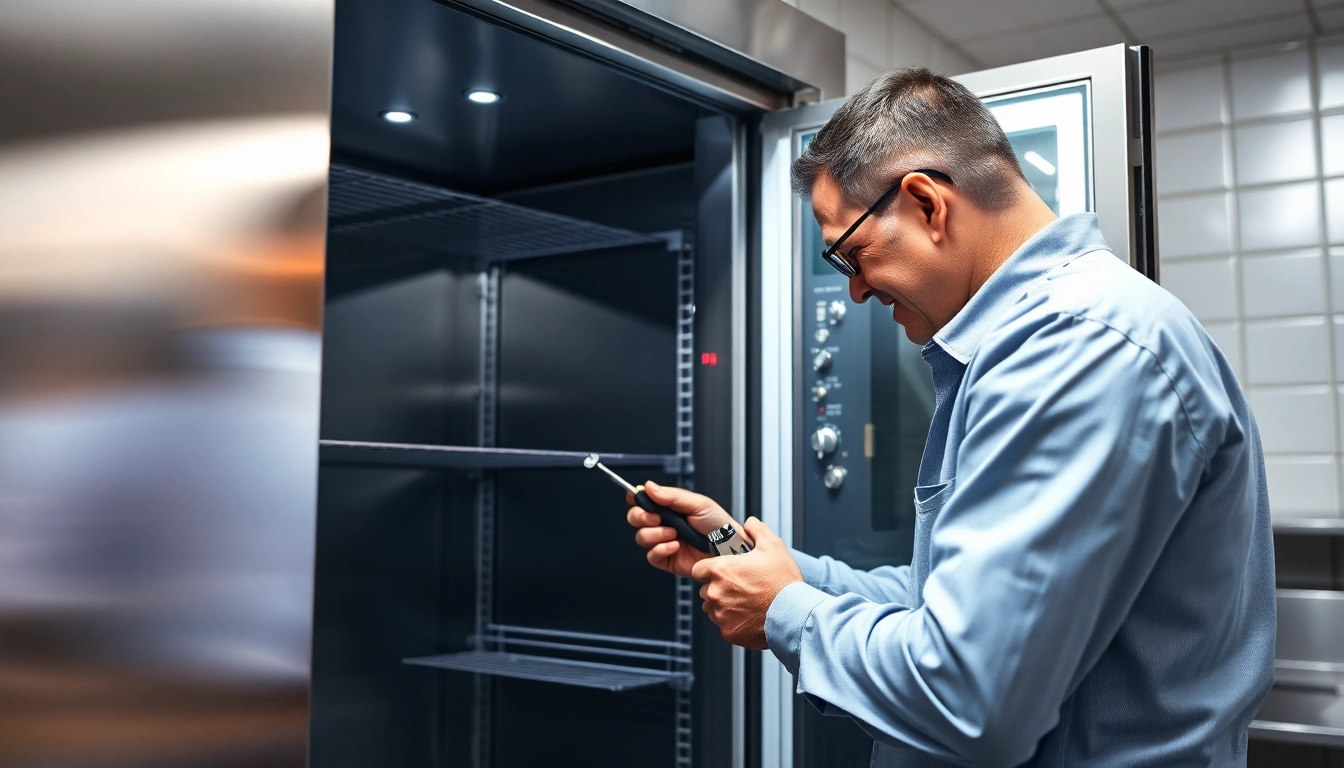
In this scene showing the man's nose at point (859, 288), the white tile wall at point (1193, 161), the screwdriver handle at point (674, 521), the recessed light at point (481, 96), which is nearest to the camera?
the man's nose at point (859, 288)

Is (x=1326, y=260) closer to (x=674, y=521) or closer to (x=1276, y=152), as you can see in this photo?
(x=1276, y=152)

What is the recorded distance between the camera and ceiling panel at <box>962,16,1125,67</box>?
2031 millimetres

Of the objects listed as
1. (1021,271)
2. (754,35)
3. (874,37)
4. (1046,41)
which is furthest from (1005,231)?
(1046,41)

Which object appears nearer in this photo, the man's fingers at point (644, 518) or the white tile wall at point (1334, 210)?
the man's fingers at point (644, 518)

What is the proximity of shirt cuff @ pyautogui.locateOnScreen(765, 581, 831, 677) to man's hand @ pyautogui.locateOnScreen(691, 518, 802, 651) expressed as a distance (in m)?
0.03

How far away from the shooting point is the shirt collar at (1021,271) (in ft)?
2.66

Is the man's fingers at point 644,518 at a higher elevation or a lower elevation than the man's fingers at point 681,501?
lower

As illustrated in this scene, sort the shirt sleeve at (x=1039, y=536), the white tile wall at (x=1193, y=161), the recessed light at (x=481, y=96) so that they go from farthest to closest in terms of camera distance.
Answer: the white tile wall at (x=1193, y=161), the recessed light at (x=481, y=96), the shirt sleeve at (x=1039, y=536)

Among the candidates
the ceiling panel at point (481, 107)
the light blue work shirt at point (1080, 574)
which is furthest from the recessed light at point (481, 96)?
the light blue work shirt at point (1080, 574)

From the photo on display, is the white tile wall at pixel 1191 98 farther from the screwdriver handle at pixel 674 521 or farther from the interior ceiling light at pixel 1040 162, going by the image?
the screwdriver handle at pixel 674 521

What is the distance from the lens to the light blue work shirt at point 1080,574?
65cm

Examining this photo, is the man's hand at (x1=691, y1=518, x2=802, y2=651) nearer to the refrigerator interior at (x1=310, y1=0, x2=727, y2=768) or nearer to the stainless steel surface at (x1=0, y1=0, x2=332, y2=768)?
the stainless steel surface at (x1=0, y1=0, x2=332, y2=768)

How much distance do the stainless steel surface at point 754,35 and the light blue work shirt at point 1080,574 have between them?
63cm

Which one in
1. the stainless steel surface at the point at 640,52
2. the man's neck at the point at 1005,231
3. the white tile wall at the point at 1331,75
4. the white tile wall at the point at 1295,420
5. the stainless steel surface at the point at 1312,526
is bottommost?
the stainless steel surface at the point at 1312,526
